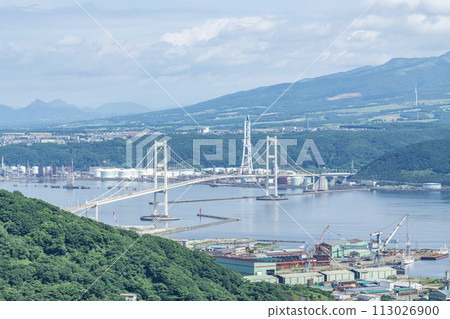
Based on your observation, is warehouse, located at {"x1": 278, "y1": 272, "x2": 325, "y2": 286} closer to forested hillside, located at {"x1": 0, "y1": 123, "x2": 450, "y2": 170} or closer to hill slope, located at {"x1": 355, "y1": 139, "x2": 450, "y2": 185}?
hill slope, located at {"x1": 355, "y1": 139, "x2": 450, "y2": 185}

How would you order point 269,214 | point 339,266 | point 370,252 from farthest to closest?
point 269,214 → point 370,252 → point 339,266

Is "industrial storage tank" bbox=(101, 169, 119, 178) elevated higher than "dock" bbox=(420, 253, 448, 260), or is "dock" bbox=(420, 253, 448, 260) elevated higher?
"industrial storage tank" bbox=(101, 169, 119, 178)

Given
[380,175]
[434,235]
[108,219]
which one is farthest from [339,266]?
[380,175]

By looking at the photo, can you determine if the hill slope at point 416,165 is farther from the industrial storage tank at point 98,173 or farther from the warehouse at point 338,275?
the warehouse at point 338,275

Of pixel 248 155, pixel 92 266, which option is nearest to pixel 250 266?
pixel 92 266

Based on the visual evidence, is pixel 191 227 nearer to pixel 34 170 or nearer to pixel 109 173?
pixel 109 173

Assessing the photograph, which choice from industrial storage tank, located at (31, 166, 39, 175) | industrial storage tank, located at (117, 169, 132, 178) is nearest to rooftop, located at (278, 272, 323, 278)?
industrial storage tank, located at (117, 169, 132, 178)
